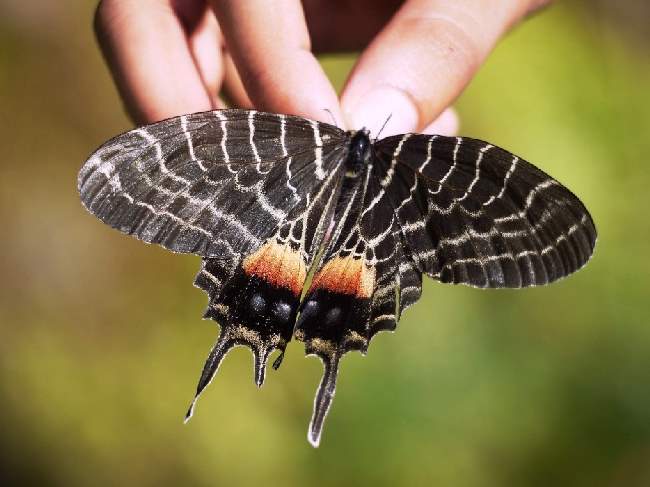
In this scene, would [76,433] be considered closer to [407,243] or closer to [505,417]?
[505,417]

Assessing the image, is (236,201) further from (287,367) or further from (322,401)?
(287,367)

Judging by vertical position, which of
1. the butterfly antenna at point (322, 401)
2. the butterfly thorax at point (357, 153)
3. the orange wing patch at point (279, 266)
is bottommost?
the butterfly antenna at point (322, 401)

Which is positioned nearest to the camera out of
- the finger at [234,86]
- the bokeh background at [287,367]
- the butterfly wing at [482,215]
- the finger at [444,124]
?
the butterfly wing at [482,215]

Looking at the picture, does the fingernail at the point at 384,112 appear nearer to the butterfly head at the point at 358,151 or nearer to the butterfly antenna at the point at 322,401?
the butterfly head at the point at 358,151

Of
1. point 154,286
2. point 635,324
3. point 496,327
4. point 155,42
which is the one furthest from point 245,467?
point 635,324

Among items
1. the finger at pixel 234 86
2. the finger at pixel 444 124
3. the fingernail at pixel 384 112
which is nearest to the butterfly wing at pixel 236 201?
the fingernail at pixel 384 112

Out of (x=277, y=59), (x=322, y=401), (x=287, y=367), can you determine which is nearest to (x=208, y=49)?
(x=277, y=59)

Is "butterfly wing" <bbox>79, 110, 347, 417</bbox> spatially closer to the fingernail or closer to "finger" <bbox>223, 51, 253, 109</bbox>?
the fingernail
